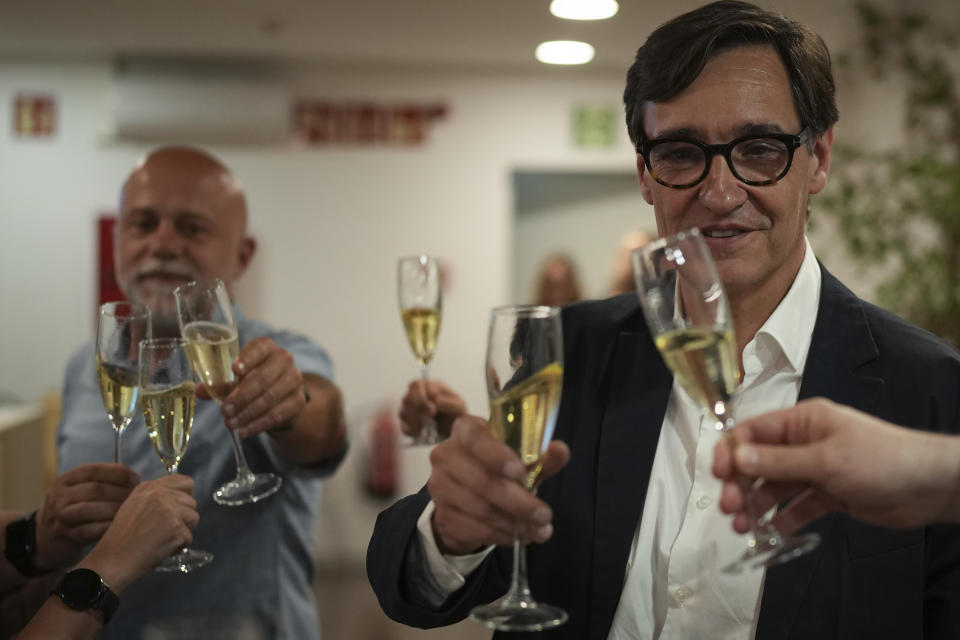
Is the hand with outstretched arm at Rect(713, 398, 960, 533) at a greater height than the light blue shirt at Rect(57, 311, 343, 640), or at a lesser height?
greater

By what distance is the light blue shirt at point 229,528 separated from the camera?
202 centimetres

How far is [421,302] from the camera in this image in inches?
84.7

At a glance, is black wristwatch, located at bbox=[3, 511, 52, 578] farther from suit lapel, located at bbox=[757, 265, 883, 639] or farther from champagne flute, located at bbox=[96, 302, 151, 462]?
suit lapel, located at bbox=[757, 265, 883, 639]

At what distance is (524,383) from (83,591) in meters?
0.80

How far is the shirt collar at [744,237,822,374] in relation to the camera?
1524mm

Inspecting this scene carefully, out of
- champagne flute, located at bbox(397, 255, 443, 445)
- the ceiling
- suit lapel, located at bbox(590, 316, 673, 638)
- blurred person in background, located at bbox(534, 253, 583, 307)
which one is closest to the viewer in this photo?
suit lapel, located at bbox(590, 316, 673, 638)

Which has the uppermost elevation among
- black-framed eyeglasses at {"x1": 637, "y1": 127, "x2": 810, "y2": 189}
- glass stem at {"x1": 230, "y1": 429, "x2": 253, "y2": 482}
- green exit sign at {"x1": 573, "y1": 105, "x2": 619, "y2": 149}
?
green exit sign at {"x1": 573, "y1": 105, "x2": 619, "y2": 149}

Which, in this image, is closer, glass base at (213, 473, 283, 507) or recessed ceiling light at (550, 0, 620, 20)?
glass base at (213, 473, 283, 507)

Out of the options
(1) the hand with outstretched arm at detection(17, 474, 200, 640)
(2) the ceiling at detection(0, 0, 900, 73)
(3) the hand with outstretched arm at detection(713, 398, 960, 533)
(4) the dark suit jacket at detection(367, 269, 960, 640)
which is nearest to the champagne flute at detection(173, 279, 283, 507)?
(1) the hand with outstretched arm at detection(17, 474, 200, 640)

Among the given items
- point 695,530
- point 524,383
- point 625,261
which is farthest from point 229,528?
point 625,261

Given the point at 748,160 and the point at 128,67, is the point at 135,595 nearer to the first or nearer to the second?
the point at 748,160

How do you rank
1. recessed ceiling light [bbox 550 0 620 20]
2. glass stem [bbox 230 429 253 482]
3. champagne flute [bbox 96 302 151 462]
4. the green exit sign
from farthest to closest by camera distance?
1. the green exit sign
2. recessed ceiling light [bbox 550 0 620 20]
3. glass stem [bbox 230 429 253 482]
4. champagne flute [bbox 96 302 151 462]

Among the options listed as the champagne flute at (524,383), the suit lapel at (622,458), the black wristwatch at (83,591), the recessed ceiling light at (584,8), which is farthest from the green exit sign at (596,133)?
the champagne flute at (524,383)

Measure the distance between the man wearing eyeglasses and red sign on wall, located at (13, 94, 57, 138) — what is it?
5337 millimetres
